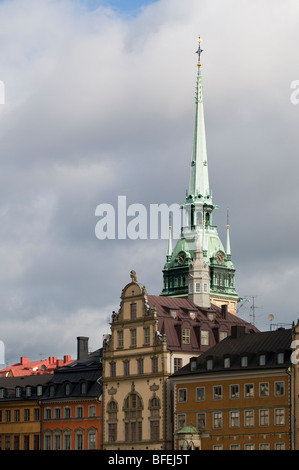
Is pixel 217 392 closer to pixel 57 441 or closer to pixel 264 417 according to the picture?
pixel 264 417

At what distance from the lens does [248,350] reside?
495 ft

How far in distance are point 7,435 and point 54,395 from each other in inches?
426

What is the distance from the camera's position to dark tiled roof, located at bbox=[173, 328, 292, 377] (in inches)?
5768

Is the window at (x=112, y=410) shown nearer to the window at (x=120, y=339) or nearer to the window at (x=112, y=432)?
the window at (x=112, y=432)

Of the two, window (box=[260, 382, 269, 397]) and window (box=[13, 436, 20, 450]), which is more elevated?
window (box=[260, 382, 269, 397])

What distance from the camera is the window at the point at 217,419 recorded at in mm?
150500

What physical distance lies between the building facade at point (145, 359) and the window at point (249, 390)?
13.3 metres

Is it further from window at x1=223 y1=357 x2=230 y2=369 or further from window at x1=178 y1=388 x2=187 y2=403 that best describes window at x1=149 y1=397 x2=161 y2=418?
window at x1=223 y1=357 x2=230 y2=369

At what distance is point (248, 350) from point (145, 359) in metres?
16.4

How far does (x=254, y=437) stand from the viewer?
481 ft

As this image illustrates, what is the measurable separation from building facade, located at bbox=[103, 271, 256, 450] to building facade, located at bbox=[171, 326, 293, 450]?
144 inches

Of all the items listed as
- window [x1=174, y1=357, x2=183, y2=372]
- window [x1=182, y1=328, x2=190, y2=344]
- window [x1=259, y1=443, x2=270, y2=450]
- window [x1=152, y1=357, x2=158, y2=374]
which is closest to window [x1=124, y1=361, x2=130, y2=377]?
window [x1=152, y1=357, x2=158, y2=374]
